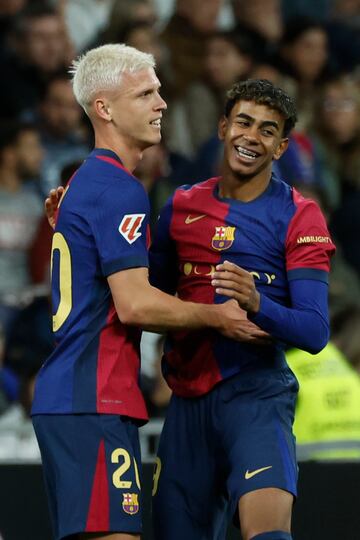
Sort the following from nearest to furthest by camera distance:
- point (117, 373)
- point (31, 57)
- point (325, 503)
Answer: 1. point (117, 373)
2. point (325, 503)
3. point (31, 57)

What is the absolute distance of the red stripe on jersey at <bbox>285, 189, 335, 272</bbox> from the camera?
15.4 ft

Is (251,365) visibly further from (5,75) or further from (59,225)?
(5,75)

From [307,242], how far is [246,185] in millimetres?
335

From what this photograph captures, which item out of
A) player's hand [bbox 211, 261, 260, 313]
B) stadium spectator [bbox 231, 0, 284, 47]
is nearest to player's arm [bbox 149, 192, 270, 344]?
player's hand [bbox 211, 261, 260, 313]

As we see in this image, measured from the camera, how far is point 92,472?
14.6 ft

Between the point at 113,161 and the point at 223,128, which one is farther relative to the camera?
the point at 223,128

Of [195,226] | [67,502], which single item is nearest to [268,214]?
[195,226]

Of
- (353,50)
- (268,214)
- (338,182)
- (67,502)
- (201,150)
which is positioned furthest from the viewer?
(353,50)

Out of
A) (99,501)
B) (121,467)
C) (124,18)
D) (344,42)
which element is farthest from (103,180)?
(344,42)

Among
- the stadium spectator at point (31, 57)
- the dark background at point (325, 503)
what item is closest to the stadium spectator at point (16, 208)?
the stadium spectator at point (31, 57)

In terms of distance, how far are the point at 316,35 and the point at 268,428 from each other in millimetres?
6003

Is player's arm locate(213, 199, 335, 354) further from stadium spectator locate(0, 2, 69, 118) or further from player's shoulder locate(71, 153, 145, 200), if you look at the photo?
stadium spectator locate(0, 2, 69, 118)

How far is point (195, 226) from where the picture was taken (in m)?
4.89

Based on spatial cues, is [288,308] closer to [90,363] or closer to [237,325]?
[237,325]
